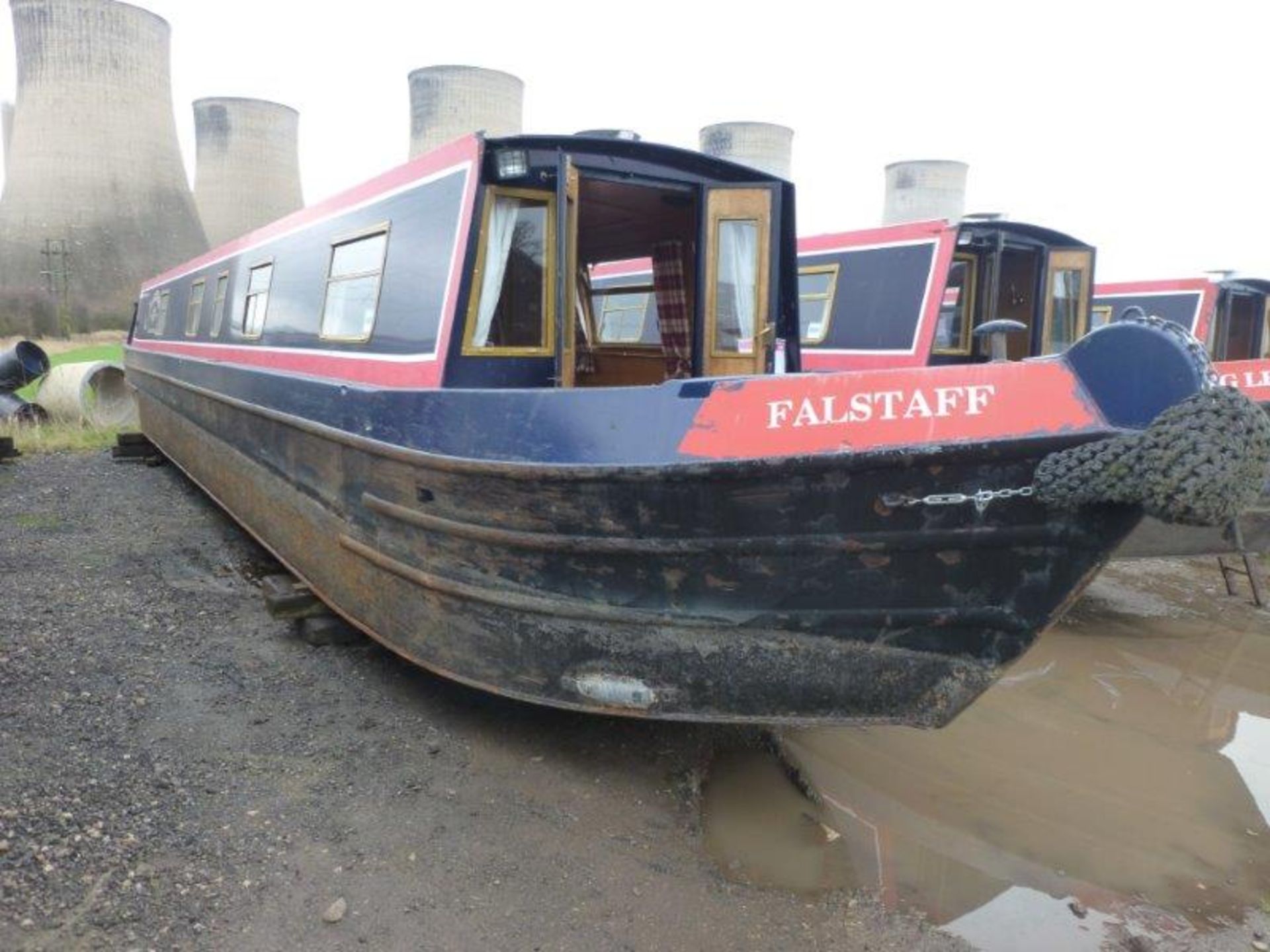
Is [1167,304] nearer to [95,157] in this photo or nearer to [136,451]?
[136,451]

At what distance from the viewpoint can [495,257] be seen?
3863 millimetres

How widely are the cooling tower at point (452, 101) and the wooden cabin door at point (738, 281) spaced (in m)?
21.8

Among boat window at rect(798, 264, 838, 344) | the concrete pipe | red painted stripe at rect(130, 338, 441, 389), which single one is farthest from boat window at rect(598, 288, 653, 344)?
the concrete pipe

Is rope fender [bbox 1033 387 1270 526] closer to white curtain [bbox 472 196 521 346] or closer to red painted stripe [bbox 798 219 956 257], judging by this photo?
white curtain [bbox 472 196 521 346]

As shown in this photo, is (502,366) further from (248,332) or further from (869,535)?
(248,332)

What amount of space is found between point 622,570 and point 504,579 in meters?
0.53

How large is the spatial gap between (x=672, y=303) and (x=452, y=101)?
860 inches

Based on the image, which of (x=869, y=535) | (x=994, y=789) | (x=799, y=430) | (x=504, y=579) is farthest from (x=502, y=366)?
(x=994, y=789)

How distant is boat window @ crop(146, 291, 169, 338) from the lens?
10586mm

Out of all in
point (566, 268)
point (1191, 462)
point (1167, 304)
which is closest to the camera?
point (1191, 462)

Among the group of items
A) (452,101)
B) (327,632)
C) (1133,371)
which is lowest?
(327,632)

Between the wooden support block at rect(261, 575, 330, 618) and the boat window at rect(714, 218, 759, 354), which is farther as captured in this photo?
the wooden support block at rect(261, 575, 330, 618)


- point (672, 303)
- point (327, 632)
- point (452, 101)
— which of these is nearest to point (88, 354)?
point (452, 101)

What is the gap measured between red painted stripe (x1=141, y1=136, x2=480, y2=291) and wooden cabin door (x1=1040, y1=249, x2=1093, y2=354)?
18.8 ft
